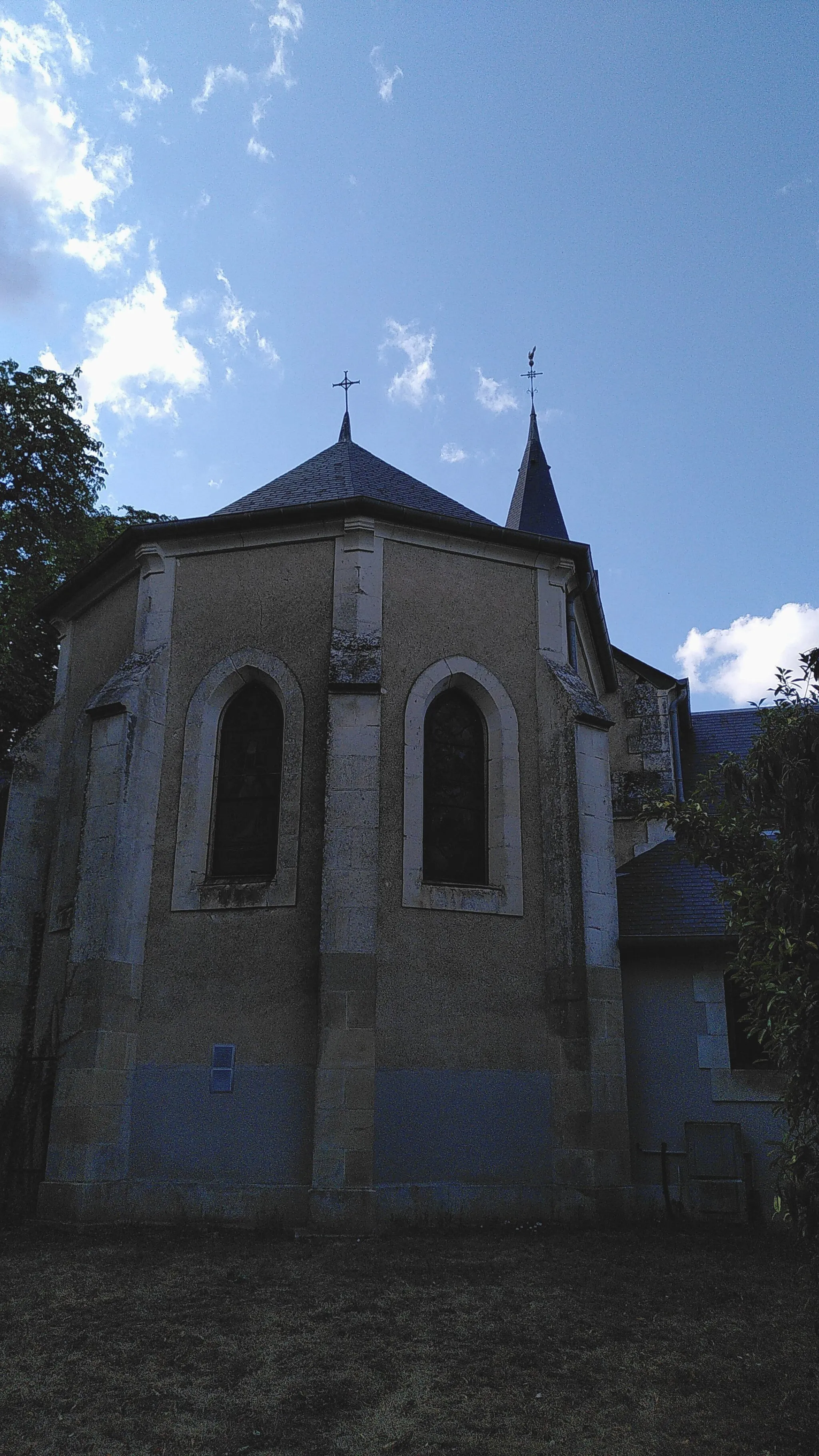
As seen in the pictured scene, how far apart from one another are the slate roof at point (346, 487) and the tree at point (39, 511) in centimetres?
516

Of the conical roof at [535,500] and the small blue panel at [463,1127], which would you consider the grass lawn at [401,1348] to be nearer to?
the small blue panel at [463,1127]

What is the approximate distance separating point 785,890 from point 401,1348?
3.52m

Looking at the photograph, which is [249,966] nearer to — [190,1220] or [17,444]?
[190,1220]

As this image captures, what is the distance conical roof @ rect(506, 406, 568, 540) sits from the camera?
70.7ft

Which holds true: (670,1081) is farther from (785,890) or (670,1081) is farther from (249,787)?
(785,890)

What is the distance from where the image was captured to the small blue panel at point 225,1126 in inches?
367

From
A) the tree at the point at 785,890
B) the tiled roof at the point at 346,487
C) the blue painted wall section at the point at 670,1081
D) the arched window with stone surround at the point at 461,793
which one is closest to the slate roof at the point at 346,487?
the tiled roof at the point at 346,487

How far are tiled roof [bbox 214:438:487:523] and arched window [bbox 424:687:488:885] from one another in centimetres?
211

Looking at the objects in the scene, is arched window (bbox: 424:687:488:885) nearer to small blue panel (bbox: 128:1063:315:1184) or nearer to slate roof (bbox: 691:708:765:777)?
small blue panel (bbox: 128:1063:315:1184)

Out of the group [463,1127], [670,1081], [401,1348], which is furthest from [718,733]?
[401,1348]

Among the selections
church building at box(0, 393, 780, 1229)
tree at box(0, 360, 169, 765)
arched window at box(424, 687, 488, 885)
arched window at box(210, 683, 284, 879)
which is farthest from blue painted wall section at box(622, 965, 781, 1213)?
tree at box(0, 360, 169, 765)

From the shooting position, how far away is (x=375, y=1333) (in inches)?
239

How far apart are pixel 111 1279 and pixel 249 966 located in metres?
3.15

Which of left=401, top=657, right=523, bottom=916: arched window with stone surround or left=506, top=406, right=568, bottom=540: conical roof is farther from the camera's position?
left=506, top=406, right=568, bottom=540: conical roof
